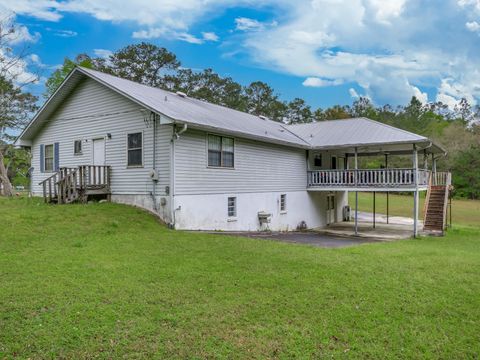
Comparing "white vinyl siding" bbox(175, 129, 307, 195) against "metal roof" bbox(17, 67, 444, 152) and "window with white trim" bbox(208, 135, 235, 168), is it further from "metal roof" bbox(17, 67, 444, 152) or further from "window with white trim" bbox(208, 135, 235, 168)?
"metal roof" bbox(17, 67, 444, 152)

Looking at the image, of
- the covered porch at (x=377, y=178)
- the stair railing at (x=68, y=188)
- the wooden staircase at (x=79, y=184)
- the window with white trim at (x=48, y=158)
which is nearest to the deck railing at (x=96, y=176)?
the wooden staircase at (x=79, y=184)

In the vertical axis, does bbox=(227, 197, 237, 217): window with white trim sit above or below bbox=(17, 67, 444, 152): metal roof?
below

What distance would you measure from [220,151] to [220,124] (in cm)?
106

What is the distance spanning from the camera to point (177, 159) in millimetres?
12648

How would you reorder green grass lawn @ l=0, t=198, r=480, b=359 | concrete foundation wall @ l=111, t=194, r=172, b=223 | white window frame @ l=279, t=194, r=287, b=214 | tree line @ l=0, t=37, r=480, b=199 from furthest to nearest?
tree line @ l=0, t=37, r=480, b=199
white window frame @ l=279, t=194, r=287, b=214
concrete foundation wall @ l=111, t=194, r=172, b=223
green grass lawn @ l=0, t=198, r=480, b=359

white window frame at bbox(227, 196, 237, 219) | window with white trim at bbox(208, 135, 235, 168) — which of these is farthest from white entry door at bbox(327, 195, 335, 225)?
window with white trim at bbox(208, 135, 235, 168)

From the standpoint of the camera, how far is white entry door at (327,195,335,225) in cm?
2400

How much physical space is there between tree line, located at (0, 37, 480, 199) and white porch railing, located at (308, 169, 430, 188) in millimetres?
21465

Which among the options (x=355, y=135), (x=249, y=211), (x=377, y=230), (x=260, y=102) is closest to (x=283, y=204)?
(x=249, y=211)

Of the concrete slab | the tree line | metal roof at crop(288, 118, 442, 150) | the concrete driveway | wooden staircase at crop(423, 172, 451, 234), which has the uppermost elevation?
the tree line

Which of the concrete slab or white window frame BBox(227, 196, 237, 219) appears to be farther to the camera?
the concrete slab

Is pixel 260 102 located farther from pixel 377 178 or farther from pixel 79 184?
pixel 79 184

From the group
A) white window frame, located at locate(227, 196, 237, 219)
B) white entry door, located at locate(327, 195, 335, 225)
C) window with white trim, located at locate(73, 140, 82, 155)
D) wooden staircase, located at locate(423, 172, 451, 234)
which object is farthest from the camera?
white entry door, located at locate(327, 195, 335, 225)

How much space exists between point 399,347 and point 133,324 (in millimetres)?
3281
